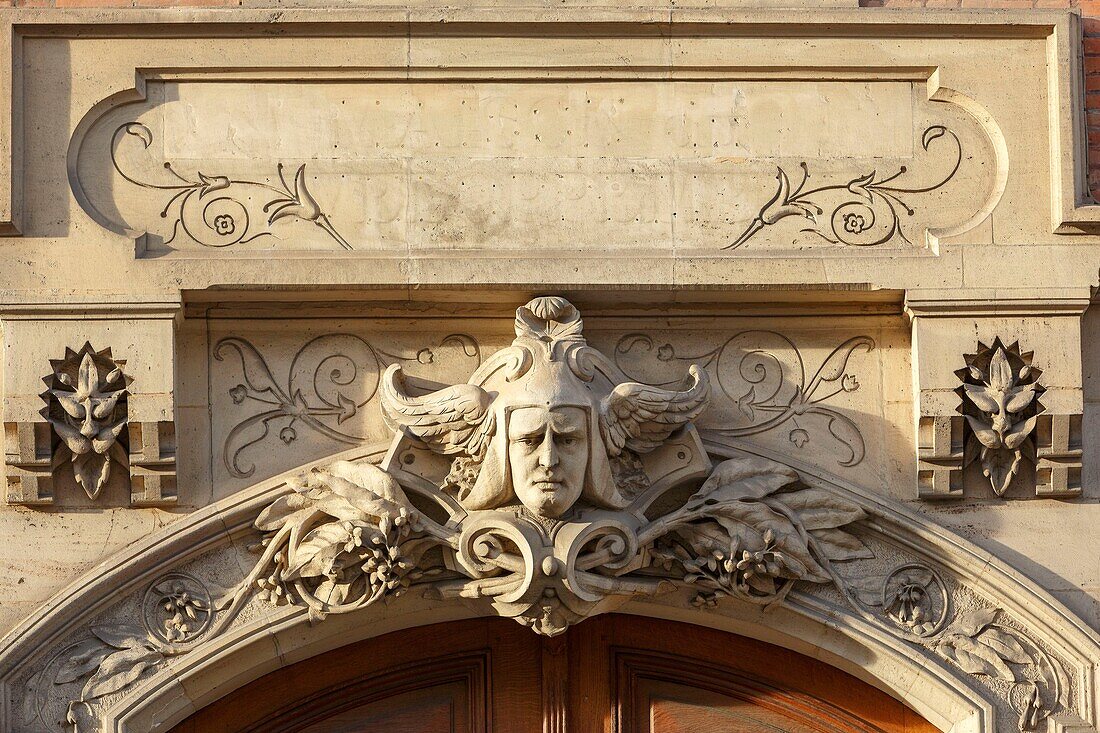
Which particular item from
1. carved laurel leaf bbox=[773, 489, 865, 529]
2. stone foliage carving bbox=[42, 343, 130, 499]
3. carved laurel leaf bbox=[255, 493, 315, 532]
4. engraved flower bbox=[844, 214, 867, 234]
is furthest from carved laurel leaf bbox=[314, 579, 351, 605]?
engraved flower bbox=[844, 214, 867, 234]

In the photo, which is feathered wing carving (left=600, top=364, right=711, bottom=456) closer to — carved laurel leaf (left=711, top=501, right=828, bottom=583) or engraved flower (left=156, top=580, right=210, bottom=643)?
carved laurel leaf (left=711, top=501, right=828, bottom=583)

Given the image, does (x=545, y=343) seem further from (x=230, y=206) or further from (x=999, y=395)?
(x=999, y=395)

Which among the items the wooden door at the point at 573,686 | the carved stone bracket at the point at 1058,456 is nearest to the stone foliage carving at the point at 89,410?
the wooden door at the point at 573,686

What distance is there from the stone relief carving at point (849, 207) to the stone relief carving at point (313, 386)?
1051 mm

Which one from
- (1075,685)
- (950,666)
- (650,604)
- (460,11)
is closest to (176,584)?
(650,604)

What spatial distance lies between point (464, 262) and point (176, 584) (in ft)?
4.31

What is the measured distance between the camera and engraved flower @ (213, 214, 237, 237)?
625 centimetres

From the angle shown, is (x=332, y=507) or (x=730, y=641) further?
(x=730, y=641)

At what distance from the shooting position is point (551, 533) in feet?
19.6

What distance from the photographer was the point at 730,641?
6.47 m

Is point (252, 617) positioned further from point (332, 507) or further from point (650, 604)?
point (650, 604)

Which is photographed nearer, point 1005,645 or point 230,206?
point 1005,645

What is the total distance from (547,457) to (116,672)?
4.74ft

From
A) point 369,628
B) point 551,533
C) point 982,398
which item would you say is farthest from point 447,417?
point 982,398
